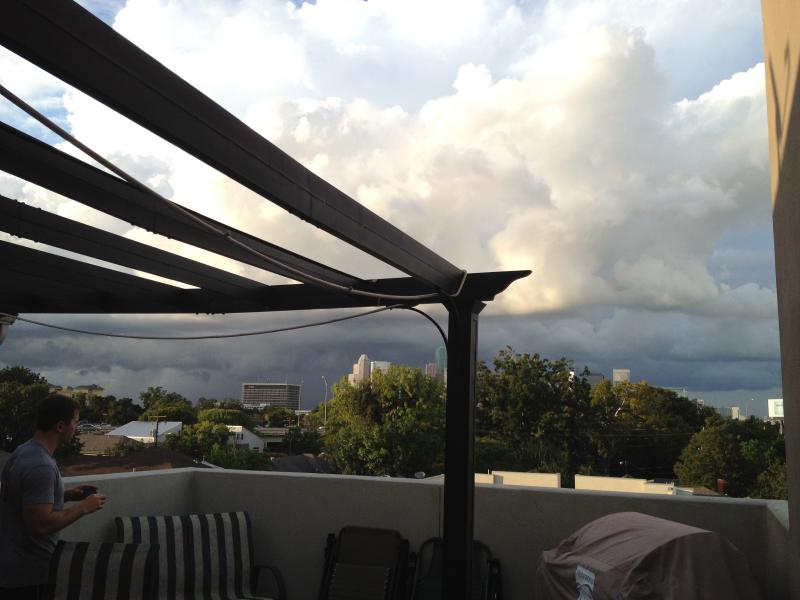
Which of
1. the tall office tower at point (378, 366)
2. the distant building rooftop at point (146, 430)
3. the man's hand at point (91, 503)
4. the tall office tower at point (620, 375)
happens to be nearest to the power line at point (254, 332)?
the man's hand at point (91, 503)

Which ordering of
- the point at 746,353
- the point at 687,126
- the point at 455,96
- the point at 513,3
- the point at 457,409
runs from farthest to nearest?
the point at 746,353 → the point at 687,126 → the point at 455,96 → the point at 513,3 → the point at 457,409

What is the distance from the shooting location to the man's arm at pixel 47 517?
8.11 feet

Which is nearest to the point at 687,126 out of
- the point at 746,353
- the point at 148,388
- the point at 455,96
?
the point at 455,96

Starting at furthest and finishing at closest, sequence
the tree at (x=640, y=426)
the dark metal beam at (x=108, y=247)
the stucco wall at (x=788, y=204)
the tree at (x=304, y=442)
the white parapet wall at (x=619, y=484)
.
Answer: the tree at (x=304, y=442) → the tree at (x=640, y=426) → the white parapet wall at (x=619, y=484) → the dark metal beam at (x=108, y=247) → the stucco wall at (x=788, y=204)

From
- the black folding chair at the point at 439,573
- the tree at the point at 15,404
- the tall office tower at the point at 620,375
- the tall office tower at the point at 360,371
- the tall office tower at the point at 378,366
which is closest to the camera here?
the black folding chair at the point at 439,573

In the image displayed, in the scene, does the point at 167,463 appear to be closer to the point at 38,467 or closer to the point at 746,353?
the point at 38,467

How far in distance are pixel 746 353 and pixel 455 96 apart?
169ft

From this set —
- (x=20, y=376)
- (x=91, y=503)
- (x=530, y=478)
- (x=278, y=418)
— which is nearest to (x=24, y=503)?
(x=91, y=503)

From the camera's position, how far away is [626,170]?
165ft

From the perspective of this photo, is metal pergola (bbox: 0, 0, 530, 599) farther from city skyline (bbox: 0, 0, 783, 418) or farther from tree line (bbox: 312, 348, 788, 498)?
tree line (bbox: 312, 348, 788, 498)

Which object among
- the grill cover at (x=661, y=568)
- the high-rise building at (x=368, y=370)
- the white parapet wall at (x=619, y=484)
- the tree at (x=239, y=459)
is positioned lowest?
the tree at (x=239, y=459)

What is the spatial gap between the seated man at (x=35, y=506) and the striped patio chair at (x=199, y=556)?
115cm

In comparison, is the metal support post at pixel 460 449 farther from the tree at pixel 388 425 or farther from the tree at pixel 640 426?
the tree at pixel 640 426

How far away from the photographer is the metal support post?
3438mm
